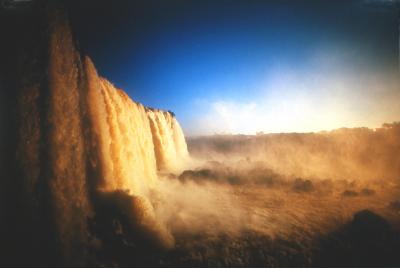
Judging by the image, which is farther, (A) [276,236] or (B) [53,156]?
(A) [276,236]

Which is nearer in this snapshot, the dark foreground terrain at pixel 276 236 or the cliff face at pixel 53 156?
the cliff face at pixel 53 156

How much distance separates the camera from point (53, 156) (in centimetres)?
401

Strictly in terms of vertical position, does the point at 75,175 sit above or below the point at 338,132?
below

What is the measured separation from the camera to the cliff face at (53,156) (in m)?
3.67

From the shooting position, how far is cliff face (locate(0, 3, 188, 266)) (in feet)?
12.0

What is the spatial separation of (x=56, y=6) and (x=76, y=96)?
1736mm

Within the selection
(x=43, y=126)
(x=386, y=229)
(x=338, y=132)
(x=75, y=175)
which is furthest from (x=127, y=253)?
(x=338, y=132)

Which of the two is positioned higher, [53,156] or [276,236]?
[53,156]

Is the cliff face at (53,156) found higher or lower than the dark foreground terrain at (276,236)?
higher

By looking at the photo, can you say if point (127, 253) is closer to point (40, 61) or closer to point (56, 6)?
point (40, 61)

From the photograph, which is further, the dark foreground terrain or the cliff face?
the dark foreground terrain

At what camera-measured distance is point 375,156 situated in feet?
51.1

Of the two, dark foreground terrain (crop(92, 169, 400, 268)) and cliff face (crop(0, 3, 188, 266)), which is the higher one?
cliff face (crop(0, 3, 188, 266))

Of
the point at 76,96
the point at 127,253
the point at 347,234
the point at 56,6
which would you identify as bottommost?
the point at 347,234
